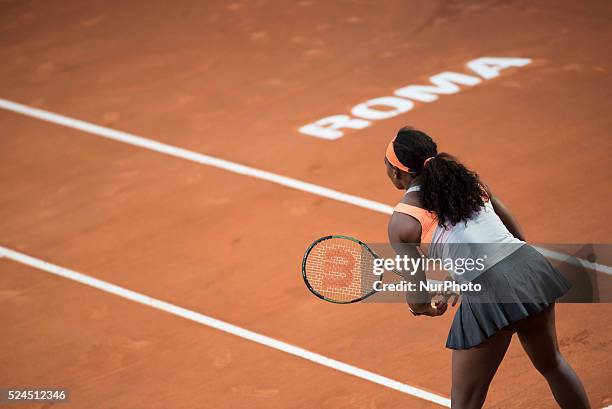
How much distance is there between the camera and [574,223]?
859cm

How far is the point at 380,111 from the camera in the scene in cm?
1105

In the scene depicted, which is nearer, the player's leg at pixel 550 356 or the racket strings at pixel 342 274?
the player's leg at pixel 550 356

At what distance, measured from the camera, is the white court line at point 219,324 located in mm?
6836

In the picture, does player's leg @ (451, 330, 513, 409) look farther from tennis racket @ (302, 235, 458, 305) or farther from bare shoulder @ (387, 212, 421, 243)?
tennis racket @ (302, 235, 458, 305)

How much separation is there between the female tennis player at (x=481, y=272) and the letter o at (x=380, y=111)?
223 inches

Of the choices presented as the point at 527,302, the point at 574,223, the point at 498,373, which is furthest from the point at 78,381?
the point at 574,223

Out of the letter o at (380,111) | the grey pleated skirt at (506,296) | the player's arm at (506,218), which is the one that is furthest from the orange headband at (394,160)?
the letter o at (380,111)

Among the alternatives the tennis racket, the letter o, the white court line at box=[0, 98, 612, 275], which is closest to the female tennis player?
the tennis racket

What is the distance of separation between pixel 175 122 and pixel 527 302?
6.81 m

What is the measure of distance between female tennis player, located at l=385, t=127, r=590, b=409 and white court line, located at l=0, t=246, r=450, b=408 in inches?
58.3

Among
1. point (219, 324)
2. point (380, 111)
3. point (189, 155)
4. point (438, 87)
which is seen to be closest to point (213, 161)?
point (189, 155)

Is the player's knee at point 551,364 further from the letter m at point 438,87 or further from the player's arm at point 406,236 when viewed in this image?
the letter m at point 438,87

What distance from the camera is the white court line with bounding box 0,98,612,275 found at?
827cm

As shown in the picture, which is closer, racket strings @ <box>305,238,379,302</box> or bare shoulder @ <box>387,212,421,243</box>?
bare shoulder @ <box>387,212,421,243</box>
